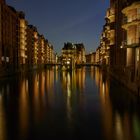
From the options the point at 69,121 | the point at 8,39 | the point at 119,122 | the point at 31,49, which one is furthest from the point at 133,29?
the point at 31,49

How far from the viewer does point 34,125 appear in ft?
54.9

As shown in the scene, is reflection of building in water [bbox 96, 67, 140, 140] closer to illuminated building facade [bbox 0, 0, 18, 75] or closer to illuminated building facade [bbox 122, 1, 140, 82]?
illuminated building facade [bbox 122, 1, 140, 82]

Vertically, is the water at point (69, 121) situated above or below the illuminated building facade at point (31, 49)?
below

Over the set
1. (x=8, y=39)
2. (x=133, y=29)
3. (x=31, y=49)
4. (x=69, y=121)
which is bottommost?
(x=69, y=121)

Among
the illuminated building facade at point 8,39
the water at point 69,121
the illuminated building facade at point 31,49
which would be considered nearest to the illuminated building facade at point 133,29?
the water at point 69,121

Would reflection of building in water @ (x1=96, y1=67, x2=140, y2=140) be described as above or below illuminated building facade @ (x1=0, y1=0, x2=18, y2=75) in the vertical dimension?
below

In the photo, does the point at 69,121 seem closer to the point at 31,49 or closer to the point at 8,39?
the point at 8,39

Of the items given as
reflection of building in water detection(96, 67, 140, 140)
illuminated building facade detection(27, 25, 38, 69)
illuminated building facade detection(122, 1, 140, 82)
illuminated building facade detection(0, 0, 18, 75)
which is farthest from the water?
illuminated building facade detection(27, 25, 38, 69)

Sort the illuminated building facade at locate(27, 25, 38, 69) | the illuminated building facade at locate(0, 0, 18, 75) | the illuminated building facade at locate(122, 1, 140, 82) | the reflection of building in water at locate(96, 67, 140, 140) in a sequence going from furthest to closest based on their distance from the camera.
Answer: the illuminated building facade at locate(27, 25, 38, 69)
the illuminated building facade at locate(0, 0, 18, 75)
the illuminated building facade at locate(122, 1, 140, 82)
the reflection of building in water at locate(96, 67, 140, 140)

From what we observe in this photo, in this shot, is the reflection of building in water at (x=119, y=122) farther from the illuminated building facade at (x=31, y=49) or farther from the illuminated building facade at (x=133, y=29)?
the illuminated building facade at (x=31, y=49)

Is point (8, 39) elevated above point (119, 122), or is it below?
above

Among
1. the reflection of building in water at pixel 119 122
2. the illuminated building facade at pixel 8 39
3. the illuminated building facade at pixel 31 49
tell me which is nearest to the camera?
the reflection of building in water at pixel 119 122

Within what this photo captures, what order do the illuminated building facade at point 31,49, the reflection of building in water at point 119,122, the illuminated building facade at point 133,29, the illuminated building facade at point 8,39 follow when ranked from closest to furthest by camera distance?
1. the reflection of building in water at point 119,122
2. the illuminated building facade at point 133,29
3. the illuminated building facade at point 8,39
4. the illuminated building facade at point 31,49

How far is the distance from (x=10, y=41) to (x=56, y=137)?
79.0m
